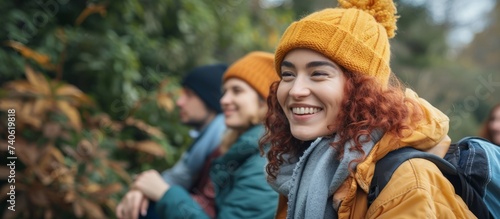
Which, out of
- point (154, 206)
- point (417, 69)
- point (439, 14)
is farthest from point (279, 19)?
point (439, 14)

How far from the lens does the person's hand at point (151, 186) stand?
2.72 m

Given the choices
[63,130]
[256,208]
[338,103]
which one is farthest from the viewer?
[63,130]

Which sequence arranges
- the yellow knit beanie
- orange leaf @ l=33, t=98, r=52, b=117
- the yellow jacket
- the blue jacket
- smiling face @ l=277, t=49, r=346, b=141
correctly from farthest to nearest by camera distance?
orange leaf @ l=33, t=98, r=52, b=117 < the blue jacket < the yellow knit beanie < smiling face @ l=277, t=49, r=346, b=141 < the yellow jacket

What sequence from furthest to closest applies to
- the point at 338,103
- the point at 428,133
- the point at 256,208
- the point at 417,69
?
the point at 417,69 < the point at 256,208 < the point at 338,103 < the point at 428,133

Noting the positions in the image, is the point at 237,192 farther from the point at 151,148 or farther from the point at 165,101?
the point at 165,101

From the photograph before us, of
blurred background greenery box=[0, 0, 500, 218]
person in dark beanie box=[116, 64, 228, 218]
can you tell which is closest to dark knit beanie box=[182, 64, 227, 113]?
person in dark beanie box=[116, 64, 228, 218]

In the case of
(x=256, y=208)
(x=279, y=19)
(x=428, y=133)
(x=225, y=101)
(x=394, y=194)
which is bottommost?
(x=279, y=19)

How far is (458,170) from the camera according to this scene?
160 centimetres

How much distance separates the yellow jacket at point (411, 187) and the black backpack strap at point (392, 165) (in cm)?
1

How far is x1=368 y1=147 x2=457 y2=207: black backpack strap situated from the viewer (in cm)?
153

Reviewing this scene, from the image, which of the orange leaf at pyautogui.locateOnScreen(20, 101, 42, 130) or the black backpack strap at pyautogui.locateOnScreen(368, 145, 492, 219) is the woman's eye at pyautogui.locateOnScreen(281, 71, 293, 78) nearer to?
the black backpack strap at pyautogui.locateOnScreen(368, 145, 492, 219)

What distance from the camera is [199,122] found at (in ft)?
11.2

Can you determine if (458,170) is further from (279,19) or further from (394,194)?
(279,19)

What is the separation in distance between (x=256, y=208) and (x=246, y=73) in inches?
29.5
